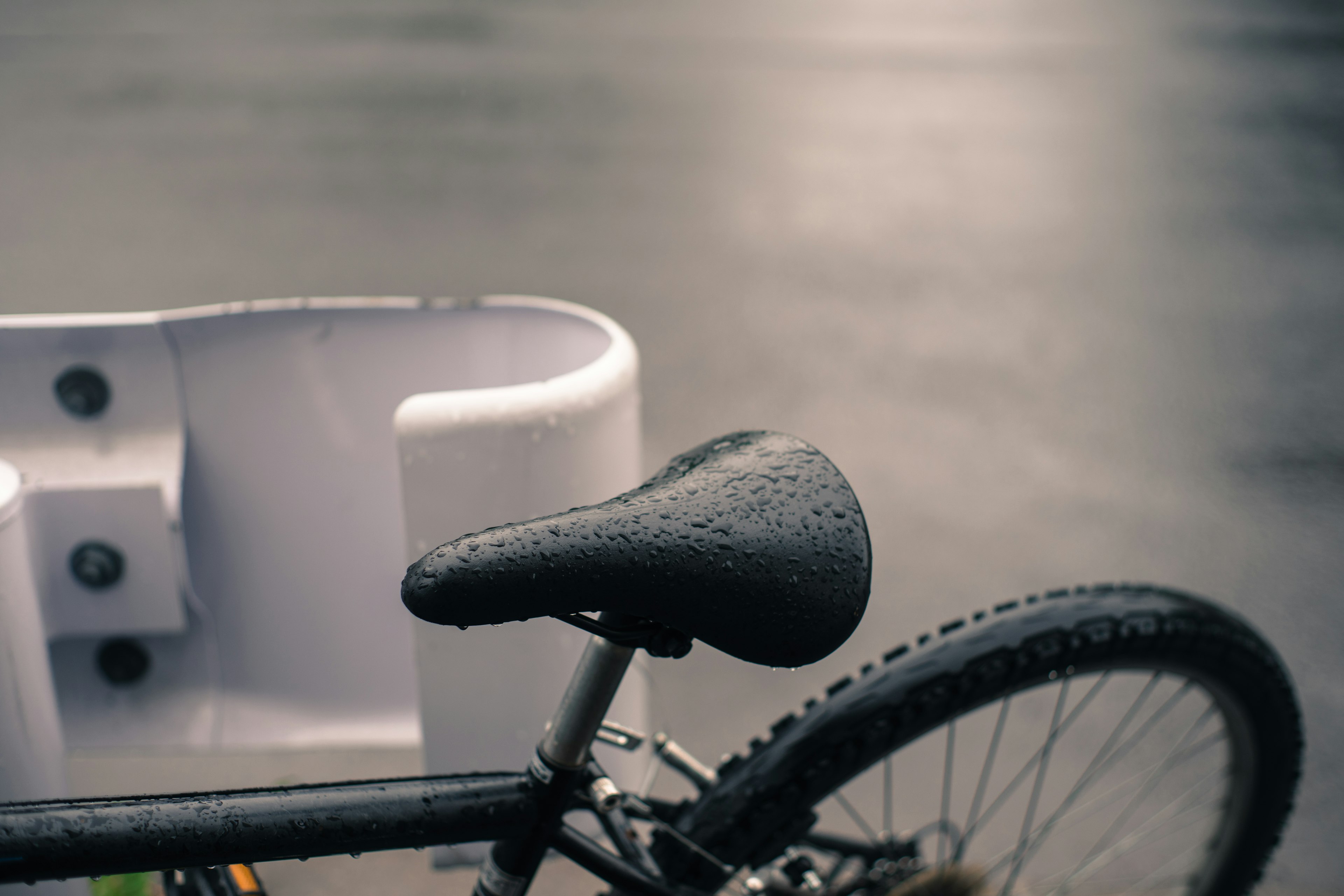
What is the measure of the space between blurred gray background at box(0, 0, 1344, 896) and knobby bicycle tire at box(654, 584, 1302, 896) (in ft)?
3.37

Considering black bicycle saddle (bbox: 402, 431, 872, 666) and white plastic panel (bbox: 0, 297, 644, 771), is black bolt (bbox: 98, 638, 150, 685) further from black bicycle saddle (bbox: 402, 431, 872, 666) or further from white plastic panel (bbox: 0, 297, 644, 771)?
black bicycle saddle (bbox: 402, 431, 872, 666)

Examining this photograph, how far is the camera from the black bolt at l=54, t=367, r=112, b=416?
6.89ft

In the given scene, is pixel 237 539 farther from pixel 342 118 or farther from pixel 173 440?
pixel 342 118

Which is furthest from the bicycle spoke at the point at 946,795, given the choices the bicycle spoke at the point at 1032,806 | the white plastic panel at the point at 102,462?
the white plastic panel at the point at 102,462

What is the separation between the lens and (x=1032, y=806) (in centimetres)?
192

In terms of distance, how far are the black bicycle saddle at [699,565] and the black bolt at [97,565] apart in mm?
1360

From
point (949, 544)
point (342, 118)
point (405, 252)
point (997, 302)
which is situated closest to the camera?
point (949, 544)

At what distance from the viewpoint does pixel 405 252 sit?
5.48 metres

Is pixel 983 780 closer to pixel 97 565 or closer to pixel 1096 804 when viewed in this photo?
pixel 1096 804

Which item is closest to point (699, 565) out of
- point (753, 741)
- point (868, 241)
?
point (753, 741)

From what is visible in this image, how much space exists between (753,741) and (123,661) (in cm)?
150

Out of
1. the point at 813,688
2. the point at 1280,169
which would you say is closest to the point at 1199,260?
the point at 1280,169

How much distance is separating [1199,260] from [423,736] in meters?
5.14

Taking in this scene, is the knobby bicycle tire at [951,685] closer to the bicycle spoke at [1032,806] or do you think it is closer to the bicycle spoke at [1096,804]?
the bicycle spoke at [1032,806]
